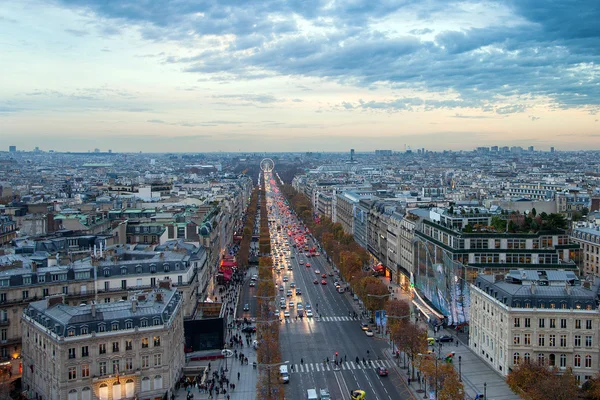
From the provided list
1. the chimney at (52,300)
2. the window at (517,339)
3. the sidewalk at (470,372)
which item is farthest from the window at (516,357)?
the chimney at (52,300)

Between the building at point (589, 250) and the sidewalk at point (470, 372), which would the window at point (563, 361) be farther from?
the building at point (589, 250)

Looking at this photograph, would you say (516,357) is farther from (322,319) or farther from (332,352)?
(322,319)

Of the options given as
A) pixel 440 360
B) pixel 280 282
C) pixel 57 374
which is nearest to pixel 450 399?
pixel 440 360

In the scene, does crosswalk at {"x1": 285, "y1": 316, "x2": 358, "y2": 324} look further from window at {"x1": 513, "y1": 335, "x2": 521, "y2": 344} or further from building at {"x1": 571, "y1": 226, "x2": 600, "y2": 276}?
building at {"x1": 571, "y1": 226, "x2": 600, "y2": 276}

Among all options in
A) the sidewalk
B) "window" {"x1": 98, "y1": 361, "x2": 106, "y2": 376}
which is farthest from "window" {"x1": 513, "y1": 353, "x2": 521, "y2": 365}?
"window" {"x1": 98, "y1": 361, "x2": 106, "y2": 376}

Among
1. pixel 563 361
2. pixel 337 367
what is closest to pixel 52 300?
pixel 337 367

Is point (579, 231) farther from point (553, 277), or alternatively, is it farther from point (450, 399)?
point (450, 399)
